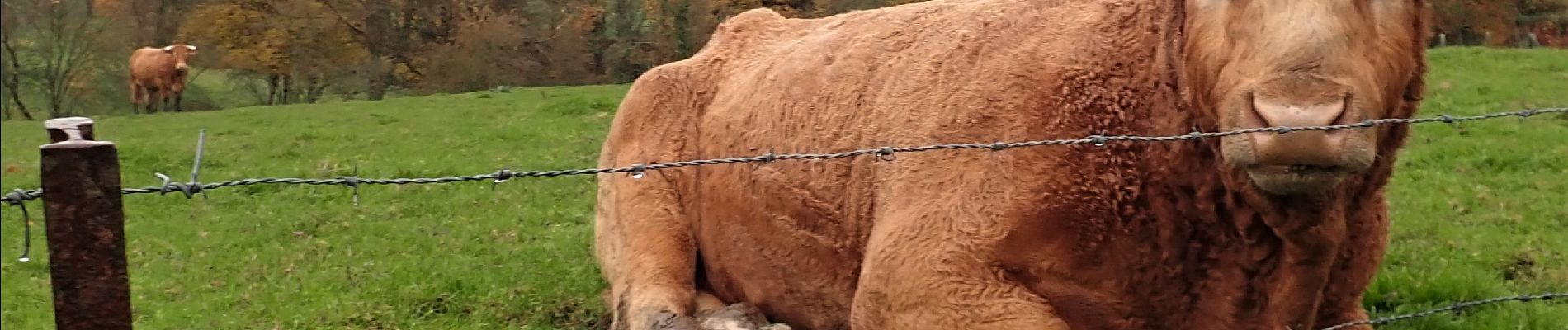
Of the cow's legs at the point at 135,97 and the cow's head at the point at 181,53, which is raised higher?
the cow's head at the point at 181,53

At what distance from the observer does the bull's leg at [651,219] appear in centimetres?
517

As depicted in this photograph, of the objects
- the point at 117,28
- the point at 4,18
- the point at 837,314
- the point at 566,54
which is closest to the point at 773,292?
the point at 837,314

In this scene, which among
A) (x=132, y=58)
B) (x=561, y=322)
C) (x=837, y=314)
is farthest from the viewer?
(x=132, y=58)

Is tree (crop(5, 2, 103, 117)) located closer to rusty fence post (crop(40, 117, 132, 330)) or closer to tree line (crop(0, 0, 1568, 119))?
tree line (crop(0, 0, 1568, 119))

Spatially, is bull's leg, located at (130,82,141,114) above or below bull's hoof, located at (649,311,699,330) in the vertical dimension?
below

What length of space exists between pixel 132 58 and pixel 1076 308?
28986 millimetres

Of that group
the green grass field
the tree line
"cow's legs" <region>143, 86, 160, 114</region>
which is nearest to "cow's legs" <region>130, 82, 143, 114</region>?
"cow's legs" <region>143, 86, 160, 114</region>

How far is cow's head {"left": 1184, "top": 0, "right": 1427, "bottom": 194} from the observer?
2555 millimetres

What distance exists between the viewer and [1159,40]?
334 centimetres

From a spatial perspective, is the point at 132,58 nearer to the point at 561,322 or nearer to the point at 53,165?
the point at 561,322

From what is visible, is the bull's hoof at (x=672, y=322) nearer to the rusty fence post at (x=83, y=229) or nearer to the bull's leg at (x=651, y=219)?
the bull's leg at (x=651, y=219)

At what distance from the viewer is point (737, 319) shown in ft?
15.8

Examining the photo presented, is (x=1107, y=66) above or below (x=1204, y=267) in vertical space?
above

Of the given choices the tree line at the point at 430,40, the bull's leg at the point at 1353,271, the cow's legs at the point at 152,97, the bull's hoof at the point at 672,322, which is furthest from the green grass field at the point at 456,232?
the cow's legs at the point at 152,97
